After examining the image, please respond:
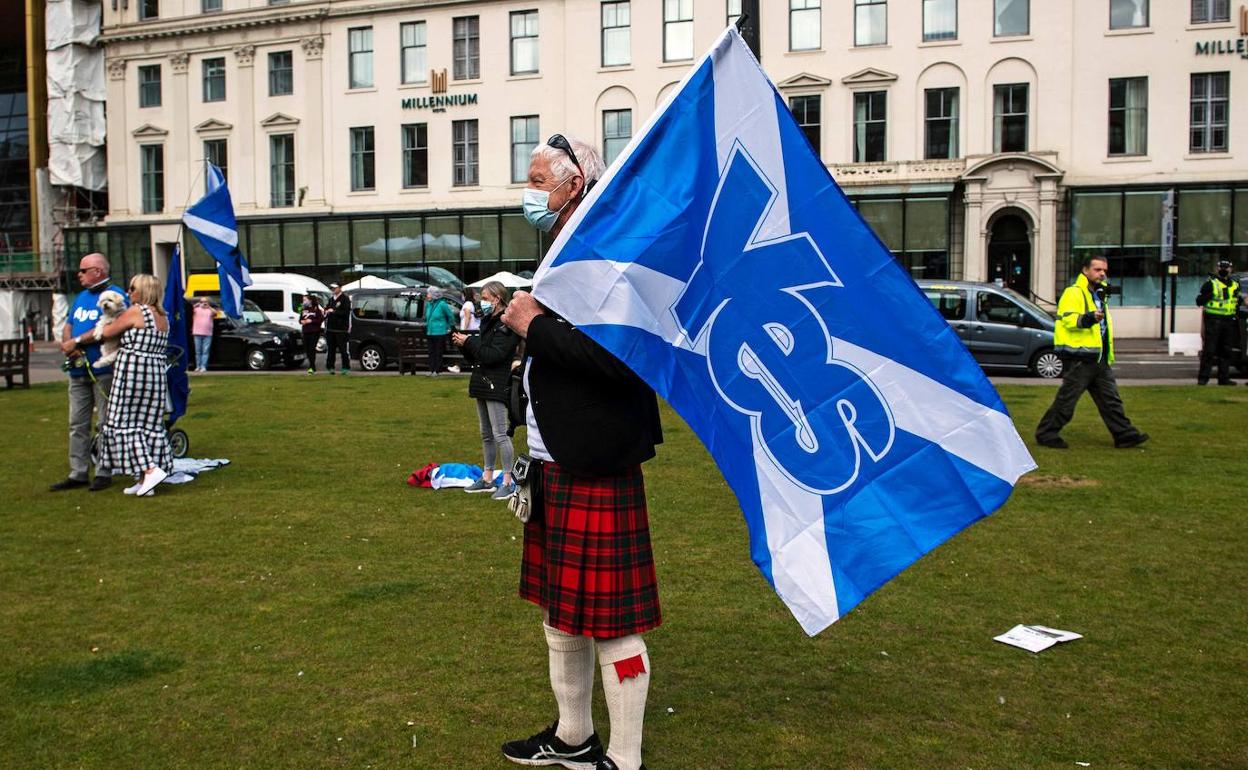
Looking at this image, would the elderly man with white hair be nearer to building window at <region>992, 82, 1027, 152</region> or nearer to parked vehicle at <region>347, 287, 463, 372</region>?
parked vehicle at <region>347, 287, 463, 372</region>

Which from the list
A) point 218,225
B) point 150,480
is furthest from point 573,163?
point 218,225

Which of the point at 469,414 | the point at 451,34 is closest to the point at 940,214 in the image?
the point at 451,34

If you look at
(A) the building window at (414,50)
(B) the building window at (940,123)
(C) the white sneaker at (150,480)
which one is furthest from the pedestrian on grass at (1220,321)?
(A) the building window at (414,50)

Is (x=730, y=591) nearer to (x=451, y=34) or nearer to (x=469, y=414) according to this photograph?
(x=469, y=414)

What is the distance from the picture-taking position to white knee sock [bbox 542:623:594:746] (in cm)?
417

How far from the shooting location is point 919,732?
4.57 meters

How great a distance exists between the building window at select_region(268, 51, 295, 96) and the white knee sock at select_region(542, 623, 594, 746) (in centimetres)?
4730

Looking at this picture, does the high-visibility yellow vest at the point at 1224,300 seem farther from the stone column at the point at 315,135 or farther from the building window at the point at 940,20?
the stone column at the point at 315,135

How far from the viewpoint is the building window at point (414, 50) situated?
151ft

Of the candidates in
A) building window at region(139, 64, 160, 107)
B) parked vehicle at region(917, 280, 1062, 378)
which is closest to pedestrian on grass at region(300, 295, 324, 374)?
parked vehicle at region(917, 280, 1062, 378)

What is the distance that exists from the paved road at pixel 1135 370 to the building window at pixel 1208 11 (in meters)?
11.0

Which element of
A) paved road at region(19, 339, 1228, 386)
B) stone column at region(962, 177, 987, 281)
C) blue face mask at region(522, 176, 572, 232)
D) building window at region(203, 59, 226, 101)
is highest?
building window at region(203, 59, 226, 101)

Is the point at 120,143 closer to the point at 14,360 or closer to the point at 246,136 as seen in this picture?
the point at 246,136

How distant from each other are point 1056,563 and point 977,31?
35.6m
